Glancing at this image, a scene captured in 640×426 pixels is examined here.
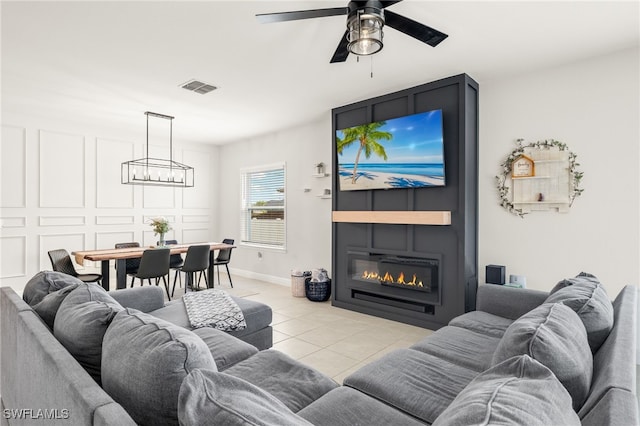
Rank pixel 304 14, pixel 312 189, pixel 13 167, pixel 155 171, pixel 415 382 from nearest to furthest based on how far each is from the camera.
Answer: pixel 415 382
pixel 304 14
pixel 13 167
pixel 312 189
pixel 155 171

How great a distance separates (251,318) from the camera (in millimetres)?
2766

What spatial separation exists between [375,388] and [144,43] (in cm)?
321

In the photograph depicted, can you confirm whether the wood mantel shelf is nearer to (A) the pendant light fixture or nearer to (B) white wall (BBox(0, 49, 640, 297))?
(B) white wall (BBox(0, 49, 640, 297))

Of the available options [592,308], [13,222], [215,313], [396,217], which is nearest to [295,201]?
[396,217]

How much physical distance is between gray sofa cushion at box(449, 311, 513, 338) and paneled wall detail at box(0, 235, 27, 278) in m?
6.00

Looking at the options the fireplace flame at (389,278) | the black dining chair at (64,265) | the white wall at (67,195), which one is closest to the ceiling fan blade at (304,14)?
the fireplace flame at (389,278)

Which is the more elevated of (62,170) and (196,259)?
(62,170)

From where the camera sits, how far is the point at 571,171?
3.34 meters

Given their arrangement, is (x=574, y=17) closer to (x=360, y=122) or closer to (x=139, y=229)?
(x=360, y=122)

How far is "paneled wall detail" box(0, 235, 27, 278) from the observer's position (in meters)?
4.97

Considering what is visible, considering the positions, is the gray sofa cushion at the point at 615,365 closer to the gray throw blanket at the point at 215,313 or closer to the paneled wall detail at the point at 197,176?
the gray throw blanket at the point at 215,313

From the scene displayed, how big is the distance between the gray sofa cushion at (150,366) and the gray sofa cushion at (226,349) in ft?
2.37

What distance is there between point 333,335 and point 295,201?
286 centimetres

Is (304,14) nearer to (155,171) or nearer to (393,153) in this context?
(393,153)
